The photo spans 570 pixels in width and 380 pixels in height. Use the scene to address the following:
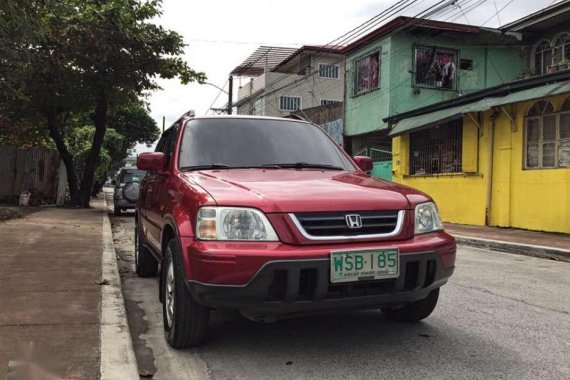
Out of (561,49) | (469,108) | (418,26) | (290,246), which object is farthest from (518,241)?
(418,26)

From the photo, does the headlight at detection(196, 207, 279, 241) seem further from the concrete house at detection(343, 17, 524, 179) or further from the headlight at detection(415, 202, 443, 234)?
the concrete house at detection(343, 17, 524, 179)

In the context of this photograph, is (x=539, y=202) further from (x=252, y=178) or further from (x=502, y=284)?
(x=252, y=178)

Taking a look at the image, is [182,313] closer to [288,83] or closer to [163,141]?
[163,141]

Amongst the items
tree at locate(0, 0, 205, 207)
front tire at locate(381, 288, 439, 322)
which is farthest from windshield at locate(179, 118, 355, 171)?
tree at locate(0, 0, 205, 207)

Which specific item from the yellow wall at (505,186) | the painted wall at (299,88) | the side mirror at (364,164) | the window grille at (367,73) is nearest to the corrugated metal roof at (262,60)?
the painted wall at (299,88)

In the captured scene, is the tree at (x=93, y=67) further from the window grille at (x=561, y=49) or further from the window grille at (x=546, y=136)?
the window grille at (x=561, y=49)

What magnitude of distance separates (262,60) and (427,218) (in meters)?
39.1

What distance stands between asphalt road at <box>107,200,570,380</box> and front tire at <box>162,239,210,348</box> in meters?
0.11

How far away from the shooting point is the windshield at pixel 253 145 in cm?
460

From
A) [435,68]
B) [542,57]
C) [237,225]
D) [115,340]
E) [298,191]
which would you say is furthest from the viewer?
[435,68]

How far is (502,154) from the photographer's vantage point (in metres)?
14.1

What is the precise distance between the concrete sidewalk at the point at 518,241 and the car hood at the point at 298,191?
22.3ft

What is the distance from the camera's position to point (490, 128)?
14398 mm

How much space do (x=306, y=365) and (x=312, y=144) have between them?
208 centimetres
